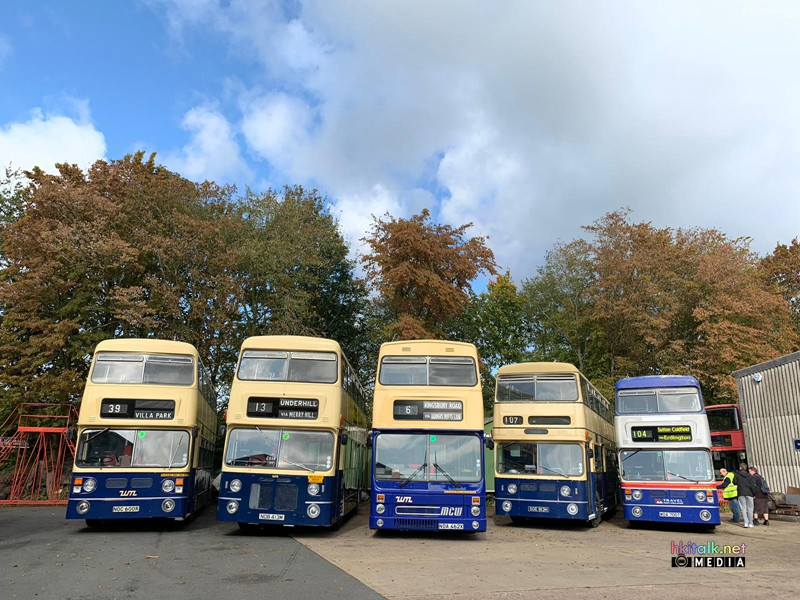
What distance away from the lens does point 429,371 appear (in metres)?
14.5

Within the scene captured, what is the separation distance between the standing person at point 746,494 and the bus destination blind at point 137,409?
48.8 ft

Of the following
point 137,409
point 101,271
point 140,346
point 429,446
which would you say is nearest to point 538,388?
point 429,446

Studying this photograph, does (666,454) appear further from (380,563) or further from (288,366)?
(288,366)

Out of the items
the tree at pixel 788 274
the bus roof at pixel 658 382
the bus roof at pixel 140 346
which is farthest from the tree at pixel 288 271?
the tree at pixel 788 274

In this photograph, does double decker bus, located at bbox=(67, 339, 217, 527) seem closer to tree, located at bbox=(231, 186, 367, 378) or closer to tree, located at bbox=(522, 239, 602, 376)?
tree, located at bbox=(231, 186, 367, 378)

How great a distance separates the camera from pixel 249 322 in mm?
27422

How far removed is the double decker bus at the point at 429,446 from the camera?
44.2 feet

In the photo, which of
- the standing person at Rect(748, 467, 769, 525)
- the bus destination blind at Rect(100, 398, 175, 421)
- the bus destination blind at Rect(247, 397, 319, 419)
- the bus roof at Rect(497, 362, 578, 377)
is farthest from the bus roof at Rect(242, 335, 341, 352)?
the standing person at Rect(748, 467, 769, 525)

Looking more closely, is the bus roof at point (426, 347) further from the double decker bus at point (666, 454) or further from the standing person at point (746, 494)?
the standing person at point (746, 494)

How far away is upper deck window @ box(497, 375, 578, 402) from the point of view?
16609 mm

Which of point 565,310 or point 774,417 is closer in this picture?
point 774,417

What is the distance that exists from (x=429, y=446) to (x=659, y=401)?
7.02 meters

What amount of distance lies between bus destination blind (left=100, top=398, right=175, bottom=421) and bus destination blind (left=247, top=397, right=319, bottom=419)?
80.3 inches

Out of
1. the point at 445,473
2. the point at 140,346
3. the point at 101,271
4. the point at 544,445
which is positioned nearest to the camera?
the point at 445,473
